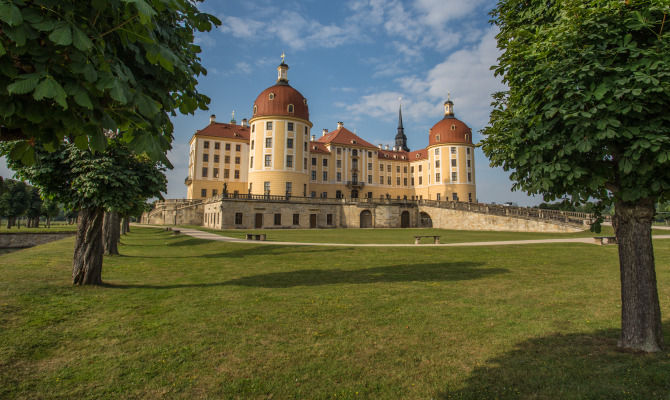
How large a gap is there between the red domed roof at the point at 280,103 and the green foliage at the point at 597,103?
49.2m

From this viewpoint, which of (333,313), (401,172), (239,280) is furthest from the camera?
(401,172)

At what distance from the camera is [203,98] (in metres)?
4.21

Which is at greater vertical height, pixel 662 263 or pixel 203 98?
pixel 203 98

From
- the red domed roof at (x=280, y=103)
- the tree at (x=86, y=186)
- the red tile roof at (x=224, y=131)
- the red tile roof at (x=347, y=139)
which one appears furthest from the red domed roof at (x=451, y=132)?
the tree at (x=86, y=186)

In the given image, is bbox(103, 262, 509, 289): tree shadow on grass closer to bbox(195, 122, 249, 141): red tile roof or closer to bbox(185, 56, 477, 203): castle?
bbox(185, 56, 477, 203): castle

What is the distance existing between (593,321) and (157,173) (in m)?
14.7

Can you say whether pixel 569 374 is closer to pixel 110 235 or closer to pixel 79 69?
pixel 79 69

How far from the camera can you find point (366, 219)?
5356 centimetres

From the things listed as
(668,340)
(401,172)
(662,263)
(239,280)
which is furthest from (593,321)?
(401,172)

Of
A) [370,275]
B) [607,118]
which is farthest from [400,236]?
[607,118]

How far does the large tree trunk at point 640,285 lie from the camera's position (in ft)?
17.4

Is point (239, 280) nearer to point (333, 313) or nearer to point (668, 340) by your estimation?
point (333, 313)

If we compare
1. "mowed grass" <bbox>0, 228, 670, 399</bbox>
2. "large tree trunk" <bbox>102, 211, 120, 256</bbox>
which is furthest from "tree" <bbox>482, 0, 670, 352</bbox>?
"large tree trunk" <bbox>102, 211, 120, 256</bbox>

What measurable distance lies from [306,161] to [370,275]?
4439 centimetres
